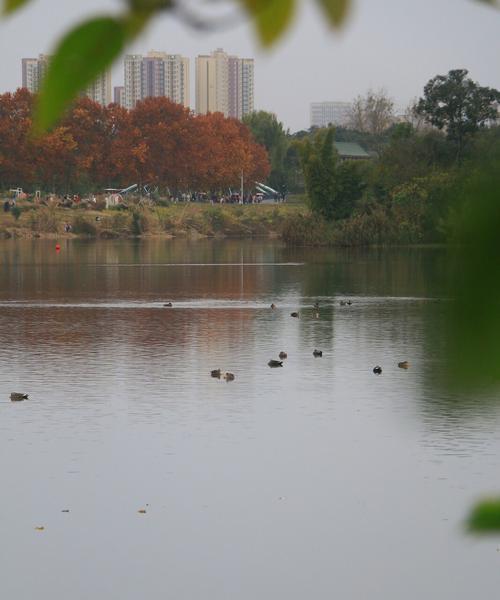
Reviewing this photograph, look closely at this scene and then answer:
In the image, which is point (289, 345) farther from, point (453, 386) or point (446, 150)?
point (446, 150)

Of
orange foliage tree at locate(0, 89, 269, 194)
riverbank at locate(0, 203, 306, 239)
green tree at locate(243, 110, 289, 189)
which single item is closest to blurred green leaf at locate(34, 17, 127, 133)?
riverbank at locate(0, 203, 306, 239)

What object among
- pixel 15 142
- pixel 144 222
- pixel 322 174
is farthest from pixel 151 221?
pixel 322 174

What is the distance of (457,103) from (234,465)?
45036 mm

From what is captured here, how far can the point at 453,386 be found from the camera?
0.84m

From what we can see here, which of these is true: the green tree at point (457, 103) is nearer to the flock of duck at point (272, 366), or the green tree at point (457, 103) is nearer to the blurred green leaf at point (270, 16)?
the flock of duck at point (272, 366)

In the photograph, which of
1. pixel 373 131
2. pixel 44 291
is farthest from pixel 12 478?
pixel 373 131

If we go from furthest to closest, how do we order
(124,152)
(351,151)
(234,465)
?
1. (351,151)
2. (124,152)
3. (234,465)

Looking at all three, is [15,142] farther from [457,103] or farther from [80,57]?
[80,57]

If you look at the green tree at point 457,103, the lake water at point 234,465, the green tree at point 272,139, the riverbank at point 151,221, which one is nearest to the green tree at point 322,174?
the green tree at point 457,103

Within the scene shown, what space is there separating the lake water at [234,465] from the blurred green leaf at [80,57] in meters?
0.34

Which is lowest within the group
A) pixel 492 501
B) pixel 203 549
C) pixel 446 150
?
pixel 203 549

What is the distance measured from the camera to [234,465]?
41.2 ft

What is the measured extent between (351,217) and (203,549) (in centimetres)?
4875

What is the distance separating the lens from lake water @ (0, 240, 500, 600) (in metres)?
→ 9.38
